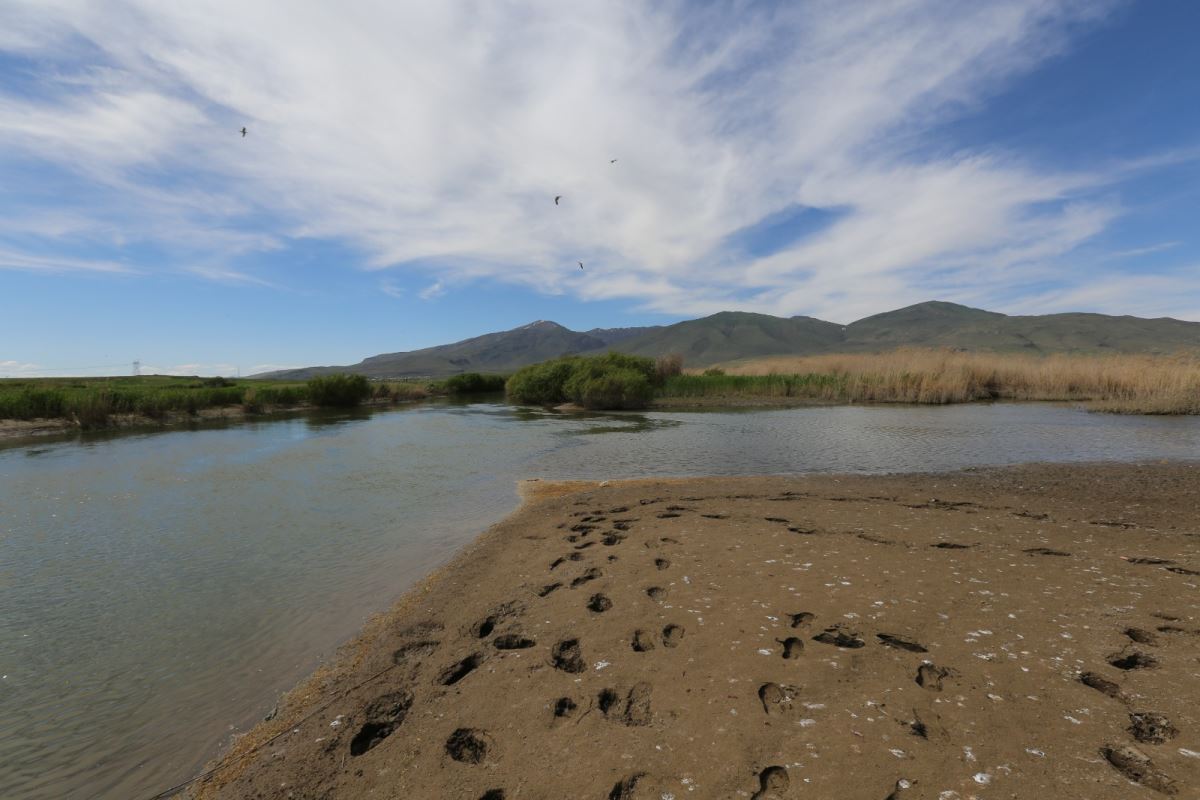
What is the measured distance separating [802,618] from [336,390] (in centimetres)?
5716

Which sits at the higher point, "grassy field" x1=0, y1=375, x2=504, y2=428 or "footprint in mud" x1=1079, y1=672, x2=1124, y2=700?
"grassy field" x1=0, y1=375, x2=504, y2=428

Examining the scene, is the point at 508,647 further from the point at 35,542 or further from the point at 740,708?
the point at 35,542

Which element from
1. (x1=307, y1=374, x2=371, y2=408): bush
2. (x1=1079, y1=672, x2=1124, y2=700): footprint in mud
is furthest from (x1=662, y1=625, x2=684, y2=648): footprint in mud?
(x1=307, y1=374, x2=371, y2=408): bush

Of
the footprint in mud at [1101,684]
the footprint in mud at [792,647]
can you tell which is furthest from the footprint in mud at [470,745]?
the footprint in mud at [1101,684]

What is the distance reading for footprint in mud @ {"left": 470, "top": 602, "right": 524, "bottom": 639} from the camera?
5110mm

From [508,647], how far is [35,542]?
10.8 meters

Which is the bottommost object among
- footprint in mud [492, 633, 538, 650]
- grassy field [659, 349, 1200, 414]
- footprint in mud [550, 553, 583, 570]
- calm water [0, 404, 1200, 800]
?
calm water [0, 404, 1200, 800]

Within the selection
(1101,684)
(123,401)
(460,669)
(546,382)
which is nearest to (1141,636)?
(1101,684)

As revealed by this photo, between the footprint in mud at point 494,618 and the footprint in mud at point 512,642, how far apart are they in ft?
0.71

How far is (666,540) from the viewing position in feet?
24.9

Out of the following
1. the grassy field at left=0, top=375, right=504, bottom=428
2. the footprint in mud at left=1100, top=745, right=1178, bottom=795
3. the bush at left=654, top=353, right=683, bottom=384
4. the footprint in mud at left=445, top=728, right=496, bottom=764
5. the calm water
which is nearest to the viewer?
the footprint in mud at left=1100, top=745, right=1178, bottom=795

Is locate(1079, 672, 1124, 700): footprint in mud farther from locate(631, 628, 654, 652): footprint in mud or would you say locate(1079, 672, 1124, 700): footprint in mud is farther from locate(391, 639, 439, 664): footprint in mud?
locate(391, 639, 439, 664): footprint in mud

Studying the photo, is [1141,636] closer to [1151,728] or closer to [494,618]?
[1151,728]

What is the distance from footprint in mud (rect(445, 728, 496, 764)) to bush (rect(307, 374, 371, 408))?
56.5 meters
